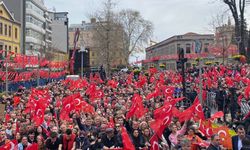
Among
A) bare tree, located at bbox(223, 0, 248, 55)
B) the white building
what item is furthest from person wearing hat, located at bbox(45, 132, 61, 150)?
the white building

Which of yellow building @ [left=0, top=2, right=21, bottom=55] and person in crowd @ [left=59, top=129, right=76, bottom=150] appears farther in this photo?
yellow building @ [left=0, top=2, right=21, bottom=55]

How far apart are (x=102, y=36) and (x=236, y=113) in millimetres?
45820

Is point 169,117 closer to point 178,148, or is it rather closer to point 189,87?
point 178,148

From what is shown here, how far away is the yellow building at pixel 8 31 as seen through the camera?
55.0 m

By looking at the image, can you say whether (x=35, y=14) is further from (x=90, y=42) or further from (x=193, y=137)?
(x=193, y=137)

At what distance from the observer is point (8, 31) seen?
190 feet

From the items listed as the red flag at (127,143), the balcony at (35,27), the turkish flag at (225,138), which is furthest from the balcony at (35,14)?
the turkish flag at (225,138)

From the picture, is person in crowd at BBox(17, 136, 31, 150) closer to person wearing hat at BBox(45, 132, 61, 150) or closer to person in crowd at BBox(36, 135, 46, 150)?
person in crowd at BBox(36, 135, 46, 150)

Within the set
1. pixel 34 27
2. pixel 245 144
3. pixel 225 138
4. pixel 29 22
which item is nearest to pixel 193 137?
pixel 225 138

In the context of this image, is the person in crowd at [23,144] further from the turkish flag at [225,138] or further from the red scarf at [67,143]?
the turkish flag at [225,138]

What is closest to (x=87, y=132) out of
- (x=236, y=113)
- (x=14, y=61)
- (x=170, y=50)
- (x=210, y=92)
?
(x=236, y=113)

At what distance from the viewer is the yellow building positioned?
55.0m

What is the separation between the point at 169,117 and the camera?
36.5 ft

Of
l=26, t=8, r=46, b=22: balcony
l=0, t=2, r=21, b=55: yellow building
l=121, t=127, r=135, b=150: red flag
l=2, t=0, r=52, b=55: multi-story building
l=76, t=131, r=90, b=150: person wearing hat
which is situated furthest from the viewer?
l=26, t=8, r=46, b=22: balcony
